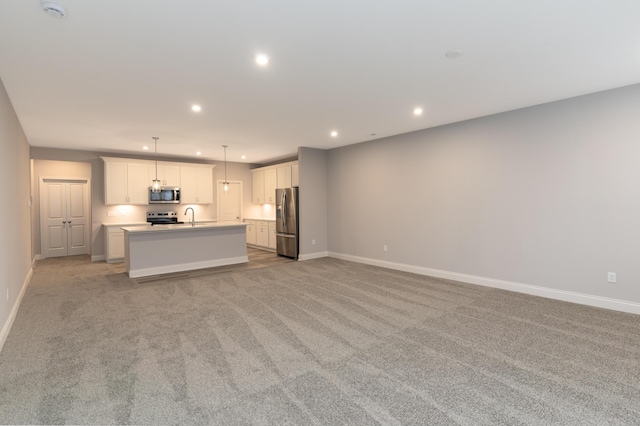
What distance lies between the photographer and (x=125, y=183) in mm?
7902

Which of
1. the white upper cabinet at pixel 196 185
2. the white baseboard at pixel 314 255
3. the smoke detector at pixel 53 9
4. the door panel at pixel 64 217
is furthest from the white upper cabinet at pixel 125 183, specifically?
the smoke detector at pixel 53 9

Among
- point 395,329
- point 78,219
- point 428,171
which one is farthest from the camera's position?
point 78,219

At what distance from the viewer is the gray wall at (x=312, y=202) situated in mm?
7523

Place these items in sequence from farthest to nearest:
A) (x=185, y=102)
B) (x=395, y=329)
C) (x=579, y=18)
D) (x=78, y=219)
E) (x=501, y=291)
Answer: (x=78, y=219) → (x=501, y=291) → (x=185, y=102) → (x=395, y=329) → (x=579, y=18)

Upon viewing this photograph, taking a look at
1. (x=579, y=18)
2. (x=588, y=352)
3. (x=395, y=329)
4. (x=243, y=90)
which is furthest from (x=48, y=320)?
(x=579, y=18)

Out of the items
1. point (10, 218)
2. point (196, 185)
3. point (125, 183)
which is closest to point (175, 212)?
point (196, 185)

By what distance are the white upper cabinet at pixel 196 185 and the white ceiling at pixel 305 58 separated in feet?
11.6

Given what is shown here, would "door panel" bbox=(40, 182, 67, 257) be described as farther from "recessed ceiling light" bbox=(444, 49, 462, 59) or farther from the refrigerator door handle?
"recessed ceiling light" bbox=(444, 49, 462, 59)

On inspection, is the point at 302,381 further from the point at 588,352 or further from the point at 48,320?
the point at 48,320

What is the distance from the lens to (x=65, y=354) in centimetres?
288

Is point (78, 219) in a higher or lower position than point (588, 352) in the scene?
higher

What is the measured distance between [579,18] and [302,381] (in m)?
3.53

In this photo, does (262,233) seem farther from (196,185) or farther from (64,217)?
(64,217)

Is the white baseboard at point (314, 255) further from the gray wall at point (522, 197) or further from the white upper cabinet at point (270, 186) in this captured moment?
the white upper cabinet at point (270, 186)
